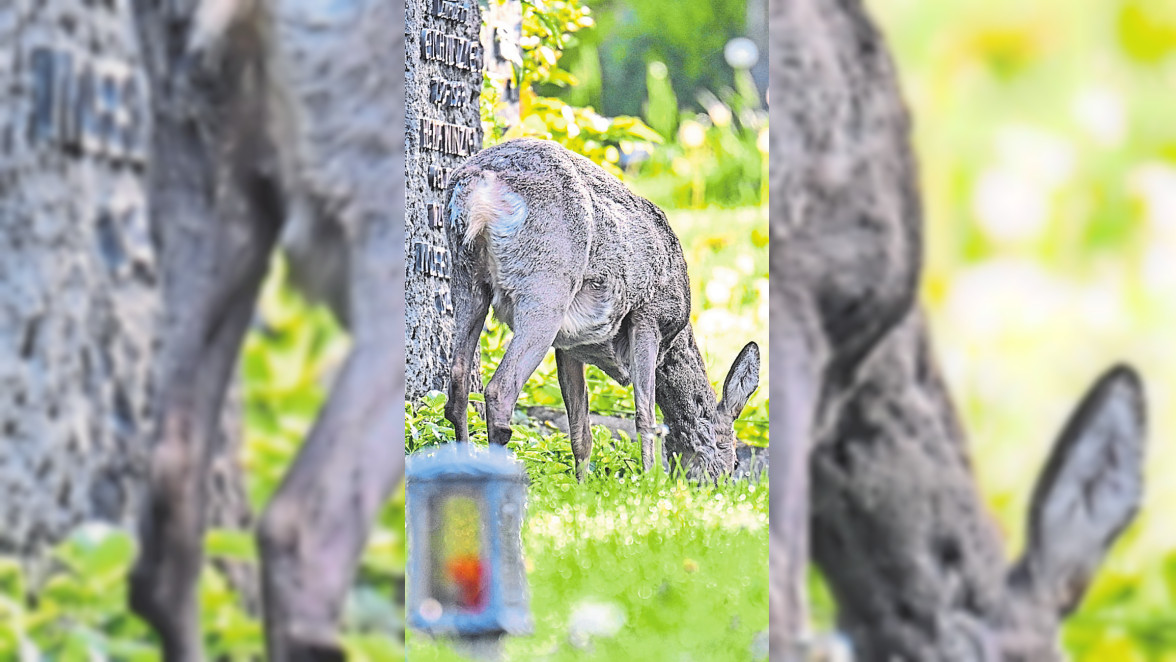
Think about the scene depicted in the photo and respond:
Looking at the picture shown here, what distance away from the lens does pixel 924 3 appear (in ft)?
6.32

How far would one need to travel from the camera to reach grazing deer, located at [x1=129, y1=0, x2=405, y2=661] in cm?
190

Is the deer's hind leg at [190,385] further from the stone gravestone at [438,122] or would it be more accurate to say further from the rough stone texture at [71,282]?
the stone gravestone at [438,122]

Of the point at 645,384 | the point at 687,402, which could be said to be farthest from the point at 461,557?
the point at 687,402

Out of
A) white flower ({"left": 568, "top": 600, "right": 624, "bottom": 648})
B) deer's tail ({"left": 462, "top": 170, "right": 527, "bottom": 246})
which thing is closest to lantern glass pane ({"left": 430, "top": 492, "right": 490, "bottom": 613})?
white flower ({"left": 568, "top": 600, "right": 624, "bottom": 648})

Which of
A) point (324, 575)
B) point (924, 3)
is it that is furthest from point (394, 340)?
point (924, 3)

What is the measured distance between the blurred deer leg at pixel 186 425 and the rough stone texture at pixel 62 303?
0.04 m

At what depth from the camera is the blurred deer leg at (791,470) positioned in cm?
193

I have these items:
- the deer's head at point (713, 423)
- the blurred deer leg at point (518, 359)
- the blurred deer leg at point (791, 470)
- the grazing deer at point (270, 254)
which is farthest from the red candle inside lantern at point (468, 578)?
the blurred deer leg at point (791, 470)

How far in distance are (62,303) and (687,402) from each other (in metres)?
3.27

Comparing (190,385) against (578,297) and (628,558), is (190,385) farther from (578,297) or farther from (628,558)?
(578,297)

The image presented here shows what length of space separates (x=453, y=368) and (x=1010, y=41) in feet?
9.53

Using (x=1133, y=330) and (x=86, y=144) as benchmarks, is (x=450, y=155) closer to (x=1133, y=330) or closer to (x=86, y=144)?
(x=86, y=144)

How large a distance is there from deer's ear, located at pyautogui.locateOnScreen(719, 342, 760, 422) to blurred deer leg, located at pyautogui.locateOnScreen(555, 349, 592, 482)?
1.92ft

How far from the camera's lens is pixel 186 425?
1.93m
